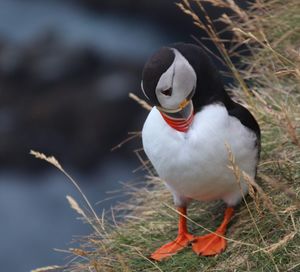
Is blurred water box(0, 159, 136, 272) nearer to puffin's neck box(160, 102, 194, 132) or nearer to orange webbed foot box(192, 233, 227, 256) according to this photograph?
orange webbed foot box(192, 233, 227, 256)

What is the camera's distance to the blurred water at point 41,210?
6438 millimetres

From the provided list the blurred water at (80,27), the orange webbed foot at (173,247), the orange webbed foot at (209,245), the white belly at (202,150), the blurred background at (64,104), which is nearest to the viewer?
the white belly at (202,150)

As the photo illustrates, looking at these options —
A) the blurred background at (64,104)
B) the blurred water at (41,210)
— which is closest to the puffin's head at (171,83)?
the blurred background at (64,104)

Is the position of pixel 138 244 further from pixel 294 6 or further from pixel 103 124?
pixel 103 124

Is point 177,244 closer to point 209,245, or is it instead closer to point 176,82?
point 209,245

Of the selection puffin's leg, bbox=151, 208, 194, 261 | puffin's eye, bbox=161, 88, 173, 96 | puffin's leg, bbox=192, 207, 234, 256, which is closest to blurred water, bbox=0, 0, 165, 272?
puffin's leg, bbox=151, 208, 194, 261

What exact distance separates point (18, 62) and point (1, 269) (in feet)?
7.82

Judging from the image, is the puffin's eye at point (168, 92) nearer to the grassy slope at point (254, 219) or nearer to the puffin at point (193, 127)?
the puffin at point (193, 127)

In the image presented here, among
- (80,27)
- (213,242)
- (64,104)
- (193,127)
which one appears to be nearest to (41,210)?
(64,104)

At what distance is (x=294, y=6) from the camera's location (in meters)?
4.14

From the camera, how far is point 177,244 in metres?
2.93

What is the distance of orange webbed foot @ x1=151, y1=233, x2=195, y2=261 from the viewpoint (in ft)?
9.49

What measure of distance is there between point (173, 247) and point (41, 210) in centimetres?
404

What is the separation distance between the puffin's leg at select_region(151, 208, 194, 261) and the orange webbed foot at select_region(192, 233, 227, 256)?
0.19 ft
